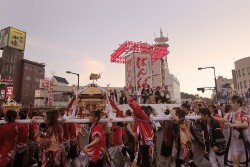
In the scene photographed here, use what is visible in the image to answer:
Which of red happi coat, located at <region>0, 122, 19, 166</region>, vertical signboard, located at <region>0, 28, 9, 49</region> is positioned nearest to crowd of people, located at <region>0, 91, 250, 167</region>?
red happi coat, located at <region>0, 122, 19, 166</region>

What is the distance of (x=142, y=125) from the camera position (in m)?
5.08

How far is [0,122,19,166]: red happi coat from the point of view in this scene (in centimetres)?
500

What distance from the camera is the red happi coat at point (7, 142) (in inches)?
197

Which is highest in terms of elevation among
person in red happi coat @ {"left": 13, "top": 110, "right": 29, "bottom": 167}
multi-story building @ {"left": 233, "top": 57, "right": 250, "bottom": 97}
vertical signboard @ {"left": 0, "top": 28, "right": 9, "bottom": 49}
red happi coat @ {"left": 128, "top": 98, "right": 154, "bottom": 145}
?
vertical signboard @ {"left": 0, "top": 28, "right": 9, "bottom": 49}

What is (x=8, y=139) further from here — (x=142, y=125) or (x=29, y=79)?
(x=29, y=79)

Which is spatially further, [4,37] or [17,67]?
[17,67]

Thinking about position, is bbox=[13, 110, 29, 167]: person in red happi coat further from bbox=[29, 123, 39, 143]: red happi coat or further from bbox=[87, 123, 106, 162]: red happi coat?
bbox=[87, 123, 106, 162]: red happi coat

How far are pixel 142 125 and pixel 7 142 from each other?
3.12 metres

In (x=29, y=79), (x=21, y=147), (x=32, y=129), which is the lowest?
(x=21, y=147)

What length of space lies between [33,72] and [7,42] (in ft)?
40.3

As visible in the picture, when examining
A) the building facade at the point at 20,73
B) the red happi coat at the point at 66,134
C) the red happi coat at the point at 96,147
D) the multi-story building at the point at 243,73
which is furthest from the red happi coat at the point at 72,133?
the building facade at the point at 20,73

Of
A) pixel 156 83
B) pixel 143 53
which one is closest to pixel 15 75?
pixel 156 83

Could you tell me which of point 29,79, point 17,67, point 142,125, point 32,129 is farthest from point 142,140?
point 29,79

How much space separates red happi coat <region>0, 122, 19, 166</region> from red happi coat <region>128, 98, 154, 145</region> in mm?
2801
